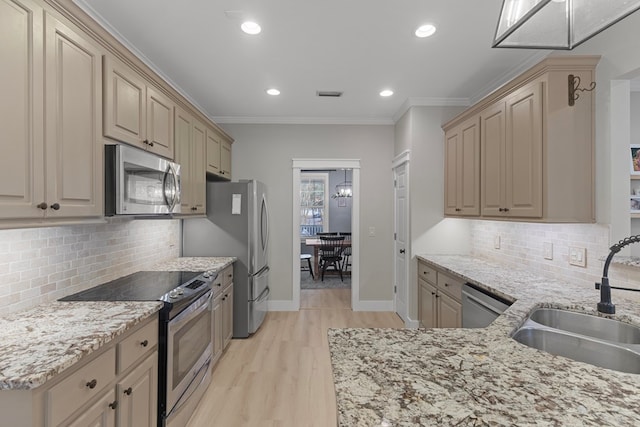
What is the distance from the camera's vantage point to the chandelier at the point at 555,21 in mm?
1009

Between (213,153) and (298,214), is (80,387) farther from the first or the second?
(298,214)

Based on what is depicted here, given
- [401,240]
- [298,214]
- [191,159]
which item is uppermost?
[191,159]

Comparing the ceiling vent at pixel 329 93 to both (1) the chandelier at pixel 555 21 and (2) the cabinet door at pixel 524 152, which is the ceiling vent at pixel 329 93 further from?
(1) the chandelier at pixel 555 21

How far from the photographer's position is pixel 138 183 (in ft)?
6.47

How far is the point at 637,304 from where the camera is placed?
5.59ft

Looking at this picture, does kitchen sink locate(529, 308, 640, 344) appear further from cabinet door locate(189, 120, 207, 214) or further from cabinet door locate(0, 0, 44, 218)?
cabinet door locate(189, 120, 207, 214)

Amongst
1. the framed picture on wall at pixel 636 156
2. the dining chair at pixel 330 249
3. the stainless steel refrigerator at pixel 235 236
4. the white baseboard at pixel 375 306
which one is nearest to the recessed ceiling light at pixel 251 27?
the stainless steel refrigerator at pixel 235 236

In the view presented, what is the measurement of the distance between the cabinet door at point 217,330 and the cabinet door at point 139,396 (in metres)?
0.99

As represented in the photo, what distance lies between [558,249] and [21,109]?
3.27m

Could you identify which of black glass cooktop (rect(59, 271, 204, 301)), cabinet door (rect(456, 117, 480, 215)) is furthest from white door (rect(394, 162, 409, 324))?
black glass cooktop (rect(59, 271, 204, 301))

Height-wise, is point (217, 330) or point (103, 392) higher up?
point (103, 392)

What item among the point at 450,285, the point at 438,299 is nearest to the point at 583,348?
the point at 450,285

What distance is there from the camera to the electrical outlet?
2.12 m

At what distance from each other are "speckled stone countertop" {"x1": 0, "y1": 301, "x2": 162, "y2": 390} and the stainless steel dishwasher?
6.85 ft
